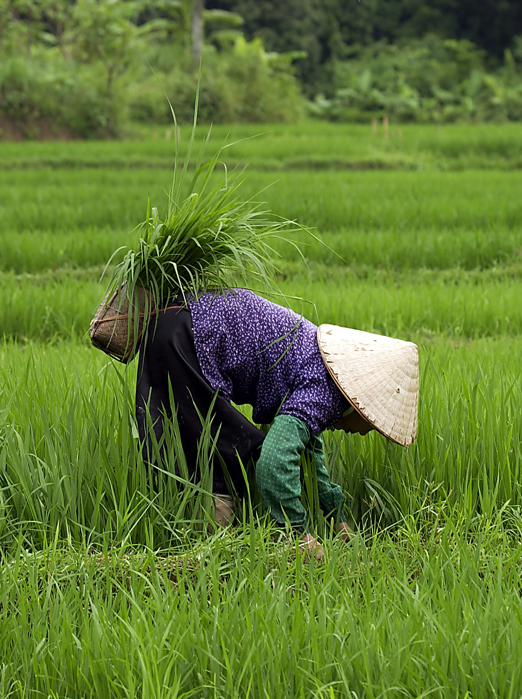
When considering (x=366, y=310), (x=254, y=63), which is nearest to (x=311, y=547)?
(x=366, y=310)

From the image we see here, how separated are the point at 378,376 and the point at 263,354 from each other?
272 mm

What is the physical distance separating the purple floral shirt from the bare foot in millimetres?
238

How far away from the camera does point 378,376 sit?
1.70 metres

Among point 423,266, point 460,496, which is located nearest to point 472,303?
point 423,266

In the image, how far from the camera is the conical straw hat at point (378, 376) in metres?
1.68

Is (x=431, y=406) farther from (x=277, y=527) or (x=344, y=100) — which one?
(x=344, y=100)

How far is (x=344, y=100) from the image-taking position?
23094 millimetres

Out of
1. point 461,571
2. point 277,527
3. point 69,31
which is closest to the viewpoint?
point 461,571

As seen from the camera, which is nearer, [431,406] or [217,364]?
[217,364]

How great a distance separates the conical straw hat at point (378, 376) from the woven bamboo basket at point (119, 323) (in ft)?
1.40

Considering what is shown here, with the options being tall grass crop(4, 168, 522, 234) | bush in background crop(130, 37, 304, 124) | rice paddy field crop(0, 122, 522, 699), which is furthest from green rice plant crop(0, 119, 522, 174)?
rice paddy field crop(0, 122, 522, 699)

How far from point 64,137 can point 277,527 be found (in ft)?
49.8

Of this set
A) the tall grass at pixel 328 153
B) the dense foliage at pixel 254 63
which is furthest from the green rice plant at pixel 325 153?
the dense foliage at pixel 254 63

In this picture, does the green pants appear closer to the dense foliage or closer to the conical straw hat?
the conical straw hat
